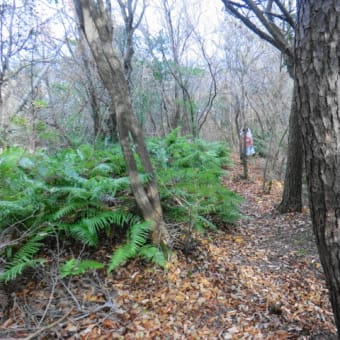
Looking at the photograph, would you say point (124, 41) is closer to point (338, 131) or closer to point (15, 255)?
point (15, 255)

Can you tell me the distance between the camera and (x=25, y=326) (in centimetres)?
213

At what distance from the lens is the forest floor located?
2143 mm

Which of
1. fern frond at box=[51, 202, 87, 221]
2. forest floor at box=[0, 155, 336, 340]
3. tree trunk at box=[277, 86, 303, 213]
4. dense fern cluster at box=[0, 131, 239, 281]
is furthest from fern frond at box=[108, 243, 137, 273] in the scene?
tree trunk at box=[277, 86, 303, 213]

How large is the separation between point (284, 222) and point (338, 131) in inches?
118

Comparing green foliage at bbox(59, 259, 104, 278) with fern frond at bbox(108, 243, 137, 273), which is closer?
green foliage at bbox(59, 259, 104, 278)

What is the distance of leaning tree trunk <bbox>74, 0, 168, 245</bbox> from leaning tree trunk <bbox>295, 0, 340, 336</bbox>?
169 centimetres

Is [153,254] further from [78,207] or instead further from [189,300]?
[78,207]

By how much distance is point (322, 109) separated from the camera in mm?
1420

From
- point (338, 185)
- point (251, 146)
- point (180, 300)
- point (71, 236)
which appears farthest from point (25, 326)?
point (251, 146)

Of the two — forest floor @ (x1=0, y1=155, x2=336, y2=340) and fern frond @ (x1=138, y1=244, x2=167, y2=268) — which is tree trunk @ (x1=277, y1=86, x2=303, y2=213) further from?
fern frond @ (x1=138, y1=244, x2=167, y2=268)

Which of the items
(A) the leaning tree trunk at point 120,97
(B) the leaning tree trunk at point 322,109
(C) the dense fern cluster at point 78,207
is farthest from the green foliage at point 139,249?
(B) the leaning tree trunk at point 322,109

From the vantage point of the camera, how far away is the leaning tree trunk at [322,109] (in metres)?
1.36

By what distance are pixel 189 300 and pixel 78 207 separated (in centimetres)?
153

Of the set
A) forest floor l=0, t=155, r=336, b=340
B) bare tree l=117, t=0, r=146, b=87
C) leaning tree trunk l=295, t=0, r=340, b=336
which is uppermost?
bare tree l=117, t=0, r=146, b=87
